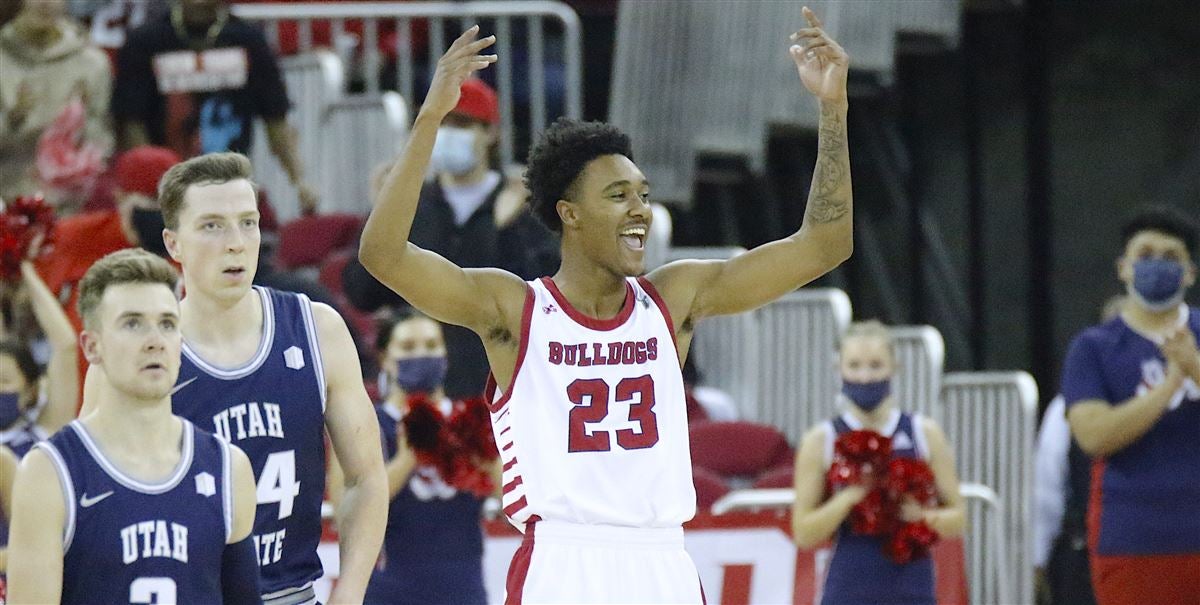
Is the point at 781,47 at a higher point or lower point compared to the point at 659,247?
higher

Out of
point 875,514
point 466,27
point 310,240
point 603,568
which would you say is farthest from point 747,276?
point 466,27

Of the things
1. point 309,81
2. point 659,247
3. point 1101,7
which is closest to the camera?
point 659,247

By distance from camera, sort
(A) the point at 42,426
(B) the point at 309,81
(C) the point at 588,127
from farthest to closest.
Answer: (B) the point at 309,81 < (A) the point at 42,426 < (C) the point at 588,127

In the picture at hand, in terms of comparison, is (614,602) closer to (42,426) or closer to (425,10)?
(42,426)

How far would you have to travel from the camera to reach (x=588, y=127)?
500cm

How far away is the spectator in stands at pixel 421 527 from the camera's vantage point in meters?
6.85

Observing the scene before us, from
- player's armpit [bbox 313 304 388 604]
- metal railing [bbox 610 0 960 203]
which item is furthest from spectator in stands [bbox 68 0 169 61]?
player's armpit [bbox 313 304 388 604]

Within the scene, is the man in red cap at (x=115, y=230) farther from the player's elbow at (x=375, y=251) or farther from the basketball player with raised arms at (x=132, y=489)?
the basketball player with raised arms at (x=132, y=489)

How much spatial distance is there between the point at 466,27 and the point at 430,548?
450 cm

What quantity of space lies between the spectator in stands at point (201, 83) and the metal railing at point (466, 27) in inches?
36.7

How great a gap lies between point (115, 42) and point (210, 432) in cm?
658

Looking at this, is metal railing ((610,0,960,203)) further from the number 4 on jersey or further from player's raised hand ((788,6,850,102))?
the number 4 on jersey

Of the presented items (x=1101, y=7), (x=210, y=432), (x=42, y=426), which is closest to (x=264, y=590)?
(x=210, y=432)

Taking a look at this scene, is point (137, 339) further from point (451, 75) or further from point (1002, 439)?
point (1002, 439)
